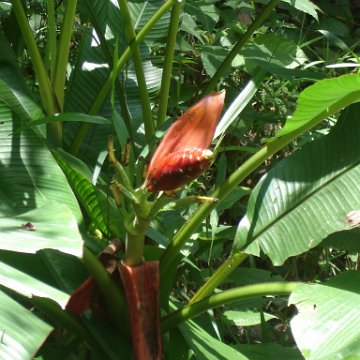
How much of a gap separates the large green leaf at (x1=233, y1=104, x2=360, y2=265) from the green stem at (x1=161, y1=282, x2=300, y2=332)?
0.09 meters

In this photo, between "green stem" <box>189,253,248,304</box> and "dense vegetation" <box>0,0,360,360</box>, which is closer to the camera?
"dense vegetation" <box>0,0,360,360</box>

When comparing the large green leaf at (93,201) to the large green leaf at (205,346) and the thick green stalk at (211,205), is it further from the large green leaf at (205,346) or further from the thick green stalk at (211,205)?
the large green leaf at (205,346)

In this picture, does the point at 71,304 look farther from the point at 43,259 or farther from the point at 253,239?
the point at 253,239

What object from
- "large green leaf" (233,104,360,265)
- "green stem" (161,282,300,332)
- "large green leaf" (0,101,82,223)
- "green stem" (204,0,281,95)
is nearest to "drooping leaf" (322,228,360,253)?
"large green leaf" (233,104,360,265)

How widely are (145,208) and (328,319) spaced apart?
0.93 feet

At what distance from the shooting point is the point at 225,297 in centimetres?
115

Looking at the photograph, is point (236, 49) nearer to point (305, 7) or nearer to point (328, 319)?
point (305, 7)

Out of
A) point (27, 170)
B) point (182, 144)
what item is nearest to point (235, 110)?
point (182, 144)

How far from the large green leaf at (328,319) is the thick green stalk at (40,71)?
553 millimetres

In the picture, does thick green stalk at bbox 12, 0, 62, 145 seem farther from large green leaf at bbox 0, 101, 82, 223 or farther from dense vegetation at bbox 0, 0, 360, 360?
large green leaf at bbox 0, 101, 82, 223

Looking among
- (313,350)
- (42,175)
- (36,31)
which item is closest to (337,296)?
(313,350)

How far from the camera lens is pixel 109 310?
1192 mm

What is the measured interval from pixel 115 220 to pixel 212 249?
0.87 feet

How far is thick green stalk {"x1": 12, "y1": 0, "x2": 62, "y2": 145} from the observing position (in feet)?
4.34
